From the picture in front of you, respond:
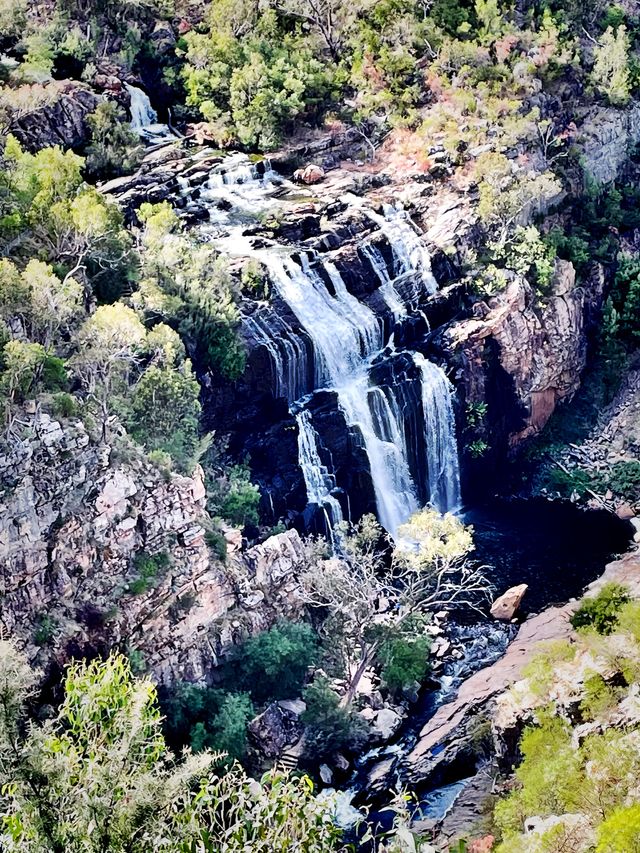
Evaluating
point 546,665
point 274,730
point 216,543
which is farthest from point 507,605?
point 216,543

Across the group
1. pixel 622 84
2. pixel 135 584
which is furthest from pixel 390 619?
pixel 622 84

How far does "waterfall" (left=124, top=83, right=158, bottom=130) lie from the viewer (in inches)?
1913

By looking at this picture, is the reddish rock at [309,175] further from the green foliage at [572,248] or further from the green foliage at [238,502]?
the green foliage at [238,502]

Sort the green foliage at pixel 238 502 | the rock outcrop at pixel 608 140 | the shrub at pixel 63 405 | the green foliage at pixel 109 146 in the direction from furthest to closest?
1. the rock outcrop at pixel 608 140
2. the green foliage at pixel 109 146
3. the green foliage at pixel 238 502
4. the shrub at pixel 63 405

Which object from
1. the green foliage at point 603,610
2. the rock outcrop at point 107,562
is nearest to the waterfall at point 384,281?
the rock outcrop at point 107,562

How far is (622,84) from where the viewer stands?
48875 millimetres

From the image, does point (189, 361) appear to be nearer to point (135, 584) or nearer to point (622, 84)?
point (135, 584)

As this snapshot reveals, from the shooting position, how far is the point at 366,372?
Result: 38938 millimetres

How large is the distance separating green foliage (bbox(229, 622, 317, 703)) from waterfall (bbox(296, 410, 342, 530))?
26.7 ft

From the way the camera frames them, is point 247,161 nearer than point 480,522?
No

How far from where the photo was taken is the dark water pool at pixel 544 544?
3578 centimetres

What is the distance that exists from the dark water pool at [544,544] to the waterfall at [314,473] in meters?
6.39

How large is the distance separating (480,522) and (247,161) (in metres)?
22.5

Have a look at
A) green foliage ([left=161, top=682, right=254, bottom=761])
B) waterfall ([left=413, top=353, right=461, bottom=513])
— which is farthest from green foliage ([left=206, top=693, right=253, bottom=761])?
waterfall ([left=413, top=353, right=461, bottom=513])
